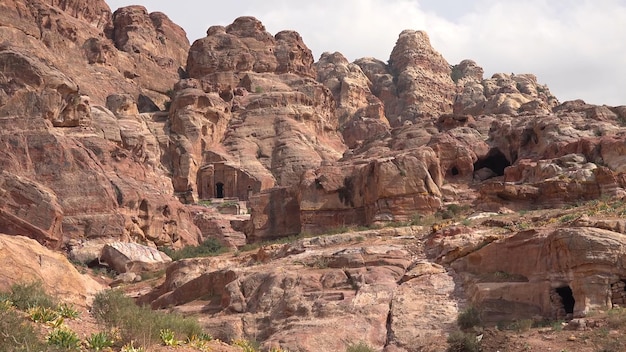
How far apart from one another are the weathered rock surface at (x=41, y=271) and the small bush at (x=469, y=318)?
10427mm

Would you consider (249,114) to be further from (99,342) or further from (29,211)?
(99,342)

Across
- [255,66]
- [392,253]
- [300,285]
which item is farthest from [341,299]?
[255,66]

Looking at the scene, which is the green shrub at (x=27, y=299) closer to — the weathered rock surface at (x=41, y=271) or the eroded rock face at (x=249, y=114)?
the weathered rock surface at (x=41, y=271)

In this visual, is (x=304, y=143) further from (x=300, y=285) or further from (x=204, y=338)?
(x=204, y=338)

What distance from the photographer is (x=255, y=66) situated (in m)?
77.9

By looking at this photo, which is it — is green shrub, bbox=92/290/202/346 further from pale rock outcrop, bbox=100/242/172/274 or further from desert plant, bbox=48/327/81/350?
pale rock outcrop, bbox=100/242/172/274

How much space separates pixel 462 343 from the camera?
51.7 ft

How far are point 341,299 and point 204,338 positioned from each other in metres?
6.21

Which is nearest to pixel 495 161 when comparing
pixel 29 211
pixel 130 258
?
pixel 130 258

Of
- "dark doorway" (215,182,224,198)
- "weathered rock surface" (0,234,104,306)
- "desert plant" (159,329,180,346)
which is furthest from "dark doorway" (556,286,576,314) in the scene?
"dark doorway" (215,182,224,198)

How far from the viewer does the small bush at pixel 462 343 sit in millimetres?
15555

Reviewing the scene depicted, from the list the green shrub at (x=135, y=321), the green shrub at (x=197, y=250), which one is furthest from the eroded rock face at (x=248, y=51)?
the green shrub at (x=135, y=321)

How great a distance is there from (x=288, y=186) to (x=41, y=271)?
20.0 m

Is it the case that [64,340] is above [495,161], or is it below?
below
